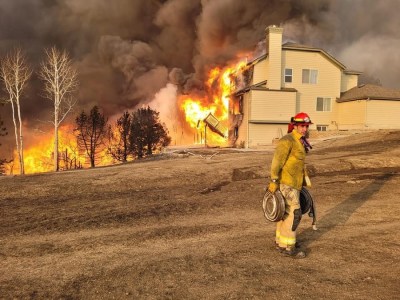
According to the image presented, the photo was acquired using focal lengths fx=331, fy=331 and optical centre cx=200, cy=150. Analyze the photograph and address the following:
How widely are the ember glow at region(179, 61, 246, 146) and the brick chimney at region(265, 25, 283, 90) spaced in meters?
5.58

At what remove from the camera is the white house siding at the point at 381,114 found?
33812mm

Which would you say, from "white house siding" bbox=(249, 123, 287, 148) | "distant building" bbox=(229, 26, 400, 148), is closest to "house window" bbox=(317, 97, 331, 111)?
"distant building" bbox=(229, 26, 400, 148)

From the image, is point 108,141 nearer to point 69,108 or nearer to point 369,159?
point 69,108

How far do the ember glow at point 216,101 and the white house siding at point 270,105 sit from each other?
6.92 metres

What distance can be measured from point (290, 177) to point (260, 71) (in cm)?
3186

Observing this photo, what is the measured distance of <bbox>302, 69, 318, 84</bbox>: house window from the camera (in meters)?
36.7

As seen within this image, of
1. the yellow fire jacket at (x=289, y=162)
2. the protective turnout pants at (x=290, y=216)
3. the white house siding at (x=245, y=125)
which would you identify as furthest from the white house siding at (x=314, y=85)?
the protective turnout pants at (x=290, y=216)

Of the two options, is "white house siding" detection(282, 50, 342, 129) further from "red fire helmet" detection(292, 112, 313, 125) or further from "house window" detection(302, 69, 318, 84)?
"red fire helmet" detection(292, 112, 313, 125)

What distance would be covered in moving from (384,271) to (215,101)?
136ft

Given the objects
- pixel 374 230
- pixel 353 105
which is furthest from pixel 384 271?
pixel 353 105

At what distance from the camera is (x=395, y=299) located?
429 centimetres

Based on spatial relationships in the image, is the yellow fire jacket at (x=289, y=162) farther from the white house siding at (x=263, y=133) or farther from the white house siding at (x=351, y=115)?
the white house siding at (x=351, y=115)

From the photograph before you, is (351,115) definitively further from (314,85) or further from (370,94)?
(314,85)

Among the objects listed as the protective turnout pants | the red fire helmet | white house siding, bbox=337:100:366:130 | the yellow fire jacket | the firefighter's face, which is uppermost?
white house siding, bbox=337:100:366:130
